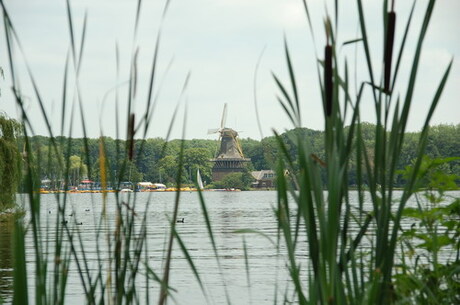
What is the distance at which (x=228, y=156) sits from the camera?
381ft

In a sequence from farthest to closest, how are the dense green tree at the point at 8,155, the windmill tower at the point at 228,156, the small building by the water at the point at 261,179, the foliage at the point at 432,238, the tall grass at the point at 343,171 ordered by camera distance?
the small building by the water at the point at 261,179 < the windmill tower at the point at 228,156 < the dense green tree at the point at 8,155 < the foliage at the point at 432,238 < the tall grass at the point at 343,171

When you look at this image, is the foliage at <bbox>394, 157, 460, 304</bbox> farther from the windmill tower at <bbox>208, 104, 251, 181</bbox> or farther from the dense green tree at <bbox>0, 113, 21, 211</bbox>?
the windmill tower at <bbox>208, 104, 251, 181</bbox>

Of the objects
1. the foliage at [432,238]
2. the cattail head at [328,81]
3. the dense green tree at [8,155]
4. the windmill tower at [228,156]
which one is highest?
the windmill tower at [228,156]

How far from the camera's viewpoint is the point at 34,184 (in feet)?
5.42

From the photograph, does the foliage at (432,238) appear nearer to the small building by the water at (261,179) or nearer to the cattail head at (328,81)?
the cattail head at (328,81)

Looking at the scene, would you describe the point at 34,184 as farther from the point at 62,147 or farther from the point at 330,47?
the point at 330,47

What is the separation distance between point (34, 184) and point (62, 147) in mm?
341

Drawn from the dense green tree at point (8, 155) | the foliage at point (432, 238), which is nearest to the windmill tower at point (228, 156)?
the dense green tree at point (8, 155)

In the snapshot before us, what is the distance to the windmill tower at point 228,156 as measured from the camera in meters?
111

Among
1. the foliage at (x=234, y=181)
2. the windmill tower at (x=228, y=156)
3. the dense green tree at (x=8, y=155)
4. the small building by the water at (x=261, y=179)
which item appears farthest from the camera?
the small building by the water at (x=261, y=179)

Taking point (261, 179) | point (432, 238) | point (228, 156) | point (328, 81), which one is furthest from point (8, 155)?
point (261, 179)

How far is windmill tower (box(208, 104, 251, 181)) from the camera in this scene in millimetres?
110812

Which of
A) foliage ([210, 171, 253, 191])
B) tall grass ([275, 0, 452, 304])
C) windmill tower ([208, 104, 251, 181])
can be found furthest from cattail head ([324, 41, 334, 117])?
foliage ([210, 171, 253, 191])

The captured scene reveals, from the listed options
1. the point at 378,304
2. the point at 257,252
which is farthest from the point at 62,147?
the point at 257,252
